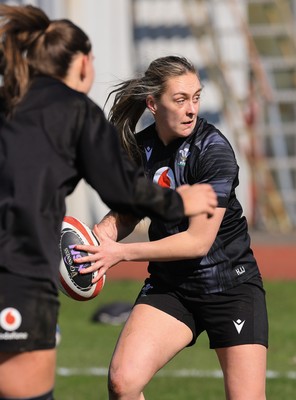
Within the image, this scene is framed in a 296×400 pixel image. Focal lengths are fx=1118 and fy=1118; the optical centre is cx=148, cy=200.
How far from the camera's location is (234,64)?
15297 millimetres

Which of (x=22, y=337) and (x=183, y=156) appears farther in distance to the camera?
(x=183, y=156)

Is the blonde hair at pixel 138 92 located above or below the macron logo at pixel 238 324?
above

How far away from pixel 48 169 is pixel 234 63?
37.9 ft

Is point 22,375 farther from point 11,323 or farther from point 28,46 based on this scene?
point 28,46

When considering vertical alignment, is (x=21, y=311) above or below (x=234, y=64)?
below

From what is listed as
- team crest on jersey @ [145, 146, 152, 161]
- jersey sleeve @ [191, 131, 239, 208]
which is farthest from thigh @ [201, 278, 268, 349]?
team crest on jersey @ [145, 146, 152, 161]

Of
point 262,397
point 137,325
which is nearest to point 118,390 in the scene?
point 137,325

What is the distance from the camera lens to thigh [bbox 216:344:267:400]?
200 inches

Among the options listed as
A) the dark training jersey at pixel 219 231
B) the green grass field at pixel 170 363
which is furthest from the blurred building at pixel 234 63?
the dark training jersey at pixel 219 231

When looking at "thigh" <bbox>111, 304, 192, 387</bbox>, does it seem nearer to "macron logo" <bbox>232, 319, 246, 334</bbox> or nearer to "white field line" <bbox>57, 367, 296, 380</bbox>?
"macron logo" <bbox>232, 319, 246, 334</bbox>

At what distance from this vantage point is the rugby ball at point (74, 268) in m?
5.15

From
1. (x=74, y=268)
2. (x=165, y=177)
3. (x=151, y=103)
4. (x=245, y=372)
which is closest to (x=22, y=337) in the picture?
(x=74, y=268)

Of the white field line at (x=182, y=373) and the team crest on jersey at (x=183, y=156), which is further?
the white field line at (x=182, y=373)

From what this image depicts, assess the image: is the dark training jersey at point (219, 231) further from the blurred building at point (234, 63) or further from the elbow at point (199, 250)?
the blurred building at point (234, 63)
